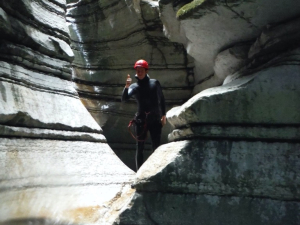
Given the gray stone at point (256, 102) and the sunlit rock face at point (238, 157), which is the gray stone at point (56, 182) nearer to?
the sunlit rock face at point (238, 157)

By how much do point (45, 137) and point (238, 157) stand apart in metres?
2.47

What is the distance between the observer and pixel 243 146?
225 cm

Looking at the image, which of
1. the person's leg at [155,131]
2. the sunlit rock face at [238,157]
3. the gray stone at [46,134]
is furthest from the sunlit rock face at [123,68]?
the sunlit rock face at [238,157]

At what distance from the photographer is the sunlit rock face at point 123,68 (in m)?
7.39

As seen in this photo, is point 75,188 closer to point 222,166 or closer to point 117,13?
point 222,166

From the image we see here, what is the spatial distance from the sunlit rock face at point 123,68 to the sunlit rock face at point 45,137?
2600 mm

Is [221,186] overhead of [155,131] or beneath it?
beneath

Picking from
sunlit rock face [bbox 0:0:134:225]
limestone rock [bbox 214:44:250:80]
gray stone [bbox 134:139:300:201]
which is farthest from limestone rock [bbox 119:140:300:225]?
limestone rock [bbox 214:44:250:80]

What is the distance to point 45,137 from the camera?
12.1ft

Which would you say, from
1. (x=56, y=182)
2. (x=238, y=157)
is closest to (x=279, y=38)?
(x=238, y=157)

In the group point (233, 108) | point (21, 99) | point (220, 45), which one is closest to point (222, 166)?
point (233, 108)

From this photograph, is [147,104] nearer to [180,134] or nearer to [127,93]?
[127,93]

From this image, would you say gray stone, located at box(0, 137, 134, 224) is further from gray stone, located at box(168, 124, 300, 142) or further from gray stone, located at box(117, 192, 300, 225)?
gray stone, located at box(168, 124, 300, 142)

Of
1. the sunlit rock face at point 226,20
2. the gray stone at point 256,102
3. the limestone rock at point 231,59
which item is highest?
the sunlit rock face at point 226,20
